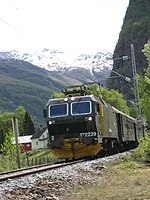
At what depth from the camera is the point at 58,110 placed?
23.5m

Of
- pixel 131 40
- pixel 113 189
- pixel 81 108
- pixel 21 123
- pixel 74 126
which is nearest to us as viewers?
pixel 113 189

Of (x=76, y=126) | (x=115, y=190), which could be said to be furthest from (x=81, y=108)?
(x=115, y=190)

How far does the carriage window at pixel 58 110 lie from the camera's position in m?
23.3

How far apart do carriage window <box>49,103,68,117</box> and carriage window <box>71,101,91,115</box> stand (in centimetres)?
39

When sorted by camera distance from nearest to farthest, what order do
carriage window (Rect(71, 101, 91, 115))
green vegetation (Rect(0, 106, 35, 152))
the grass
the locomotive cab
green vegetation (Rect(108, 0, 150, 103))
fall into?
the grass, the locomotive cab, carriage window (Rect(71, 101, 91, 115)), green vegetation (Rect(108, 0, 150, 103)), green vegetation (Rect(0, 106, 35, 152))

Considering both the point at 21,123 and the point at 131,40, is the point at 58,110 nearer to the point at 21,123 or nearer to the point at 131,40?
the point at 131,40

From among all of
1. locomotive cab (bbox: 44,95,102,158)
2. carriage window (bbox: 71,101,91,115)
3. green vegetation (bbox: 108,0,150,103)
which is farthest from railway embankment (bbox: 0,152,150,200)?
green vegetation (bbox: 108,0,150,103)

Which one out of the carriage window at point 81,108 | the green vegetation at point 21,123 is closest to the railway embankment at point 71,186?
the carriage window at point 81,108

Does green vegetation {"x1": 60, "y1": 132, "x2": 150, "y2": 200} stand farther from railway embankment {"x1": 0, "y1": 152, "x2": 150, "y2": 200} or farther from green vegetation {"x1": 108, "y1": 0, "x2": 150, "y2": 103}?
green vegetation {"x1": 108, "y1": 0, "x2": 150, "y2": 103}

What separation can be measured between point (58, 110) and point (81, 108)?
1259mm

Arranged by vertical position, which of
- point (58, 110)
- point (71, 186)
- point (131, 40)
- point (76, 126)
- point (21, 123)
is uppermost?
point (131, 40)

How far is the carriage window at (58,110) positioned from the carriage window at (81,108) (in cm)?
39

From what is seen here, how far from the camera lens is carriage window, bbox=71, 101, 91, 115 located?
23203mm

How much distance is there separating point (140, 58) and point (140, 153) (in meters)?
88.1
